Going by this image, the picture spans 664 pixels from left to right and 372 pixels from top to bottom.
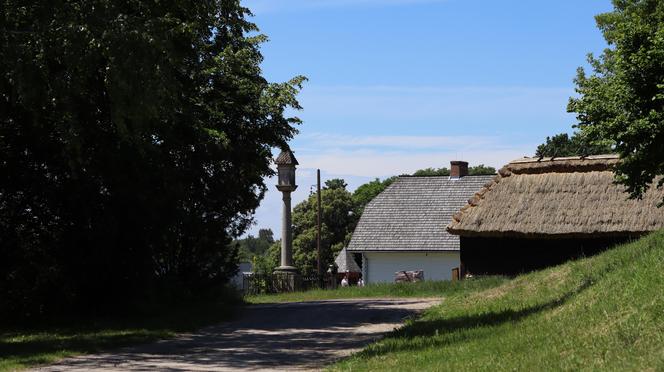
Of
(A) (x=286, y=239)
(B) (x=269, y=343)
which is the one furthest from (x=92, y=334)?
(A) (x=286, y=239)

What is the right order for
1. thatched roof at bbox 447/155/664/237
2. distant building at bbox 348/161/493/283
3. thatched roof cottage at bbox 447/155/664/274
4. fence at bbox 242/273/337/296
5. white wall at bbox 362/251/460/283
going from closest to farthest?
thatched roof at bbox 447/155/664/237 → thatched roof cottage at bbox 447/155/664/274 → fence at bbox 242/273/337/296 → distant building at bbox 348/161/493/283 → white wall at bbox 362/251/460/283

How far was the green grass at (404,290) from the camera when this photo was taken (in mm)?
27428

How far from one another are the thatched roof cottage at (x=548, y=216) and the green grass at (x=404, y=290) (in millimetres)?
3751

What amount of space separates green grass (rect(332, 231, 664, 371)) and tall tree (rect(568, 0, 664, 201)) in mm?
1383

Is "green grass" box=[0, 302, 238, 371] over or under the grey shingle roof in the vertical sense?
under

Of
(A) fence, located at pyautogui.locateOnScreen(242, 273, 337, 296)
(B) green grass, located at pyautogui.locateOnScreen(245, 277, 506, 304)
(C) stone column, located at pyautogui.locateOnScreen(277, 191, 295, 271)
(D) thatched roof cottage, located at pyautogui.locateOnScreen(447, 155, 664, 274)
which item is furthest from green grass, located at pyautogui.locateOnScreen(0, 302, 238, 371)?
(C) stone column, located at pyautogui.locateOnScreen(277, 191, 295, 271)

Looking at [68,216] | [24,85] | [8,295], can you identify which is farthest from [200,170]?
[24,85]

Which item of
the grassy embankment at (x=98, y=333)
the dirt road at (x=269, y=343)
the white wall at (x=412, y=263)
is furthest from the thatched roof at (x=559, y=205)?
the white wall at (x=412, y=263)

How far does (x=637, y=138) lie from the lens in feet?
49.8

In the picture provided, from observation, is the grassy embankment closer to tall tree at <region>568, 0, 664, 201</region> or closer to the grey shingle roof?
tall tree at <region>568, 0, 664, 201</region>

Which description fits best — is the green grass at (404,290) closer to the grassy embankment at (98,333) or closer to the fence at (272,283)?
the grassy embankment at (98,333)

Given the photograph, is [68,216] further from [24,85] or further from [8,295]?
[24,85]

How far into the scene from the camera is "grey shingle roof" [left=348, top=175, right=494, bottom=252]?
51.8 m

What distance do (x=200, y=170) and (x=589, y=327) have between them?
15.1 metres
